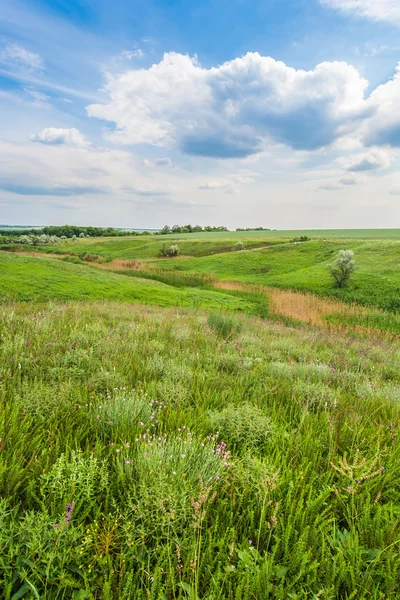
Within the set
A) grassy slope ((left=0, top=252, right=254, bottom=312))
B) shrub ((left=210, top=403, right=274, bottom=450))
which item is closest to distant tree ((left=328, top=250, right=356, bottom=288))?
grassy slope ((left=0, top=252, right=254, bottom=312))

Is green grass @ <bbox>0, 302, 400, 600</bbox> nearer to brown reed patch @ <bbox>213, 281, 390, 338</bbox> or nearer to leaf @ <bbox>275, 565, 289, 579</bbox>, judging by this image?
leaf @ <bbox>275, 565, 289, 579</bbox>

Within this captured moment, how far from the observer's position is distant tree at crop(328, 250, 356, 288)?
32.8 metres

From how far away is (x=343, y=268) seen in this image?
32.9 meters

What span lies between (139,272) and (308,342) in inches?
1209

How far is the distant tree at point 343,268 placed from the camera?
32.8 m

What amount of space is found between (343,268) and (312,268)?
43.3ft

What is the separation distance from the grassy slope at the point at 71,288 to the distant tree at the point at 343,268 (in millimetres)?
16046

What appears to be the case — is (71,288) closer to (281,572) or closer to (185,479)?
(185,479)

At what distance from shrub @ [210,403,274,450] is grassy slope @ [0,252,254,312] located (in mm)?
14584

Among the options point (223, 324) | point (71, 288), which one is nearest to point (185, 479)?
point (223, 324)

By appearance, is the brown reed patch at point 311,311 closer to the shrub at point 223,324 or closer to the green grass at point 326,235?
the shrub at point 223,324

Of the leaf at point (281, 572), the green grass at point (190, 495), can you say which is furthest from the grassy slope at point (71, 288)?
the leaf at point (281, 572)

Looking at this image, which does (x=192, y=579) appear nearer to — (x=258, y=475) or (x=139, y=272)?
(x=258, y=475)

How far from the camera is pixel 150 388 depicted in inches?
151
